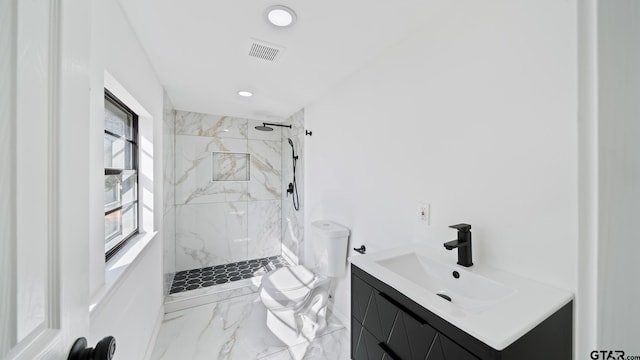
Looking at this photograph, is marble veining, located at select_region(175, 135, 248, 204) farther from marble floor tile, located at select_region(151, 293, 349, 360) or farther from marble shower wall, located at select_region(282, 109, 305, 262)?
marble floor tile, located at select_region(151, 293, 349, 360)

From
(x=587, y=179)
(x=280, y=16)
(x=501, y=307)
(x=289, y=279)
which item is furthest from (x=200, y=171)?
(x=587, y=179)

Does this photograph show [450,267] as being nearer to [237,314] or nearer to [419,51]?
[419,51]

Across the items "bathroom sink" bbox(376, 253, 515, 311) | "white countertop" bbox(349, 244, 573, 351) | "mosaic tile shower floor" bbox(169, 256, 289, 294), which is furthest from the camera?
"mosaic tile shower floor" bbox(169, 256, 289, 294)

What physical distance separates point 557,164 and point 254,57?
1780mm

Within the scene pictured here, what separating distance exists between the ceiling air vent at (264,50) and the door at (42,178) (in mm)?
1124

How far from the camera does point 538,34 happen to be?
2.94 ft

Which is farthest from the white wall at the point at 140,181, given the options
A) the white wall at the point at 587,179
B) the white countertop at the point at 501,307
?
the white wall at the point at 587,179

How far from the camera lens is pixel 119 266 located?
1.21 m

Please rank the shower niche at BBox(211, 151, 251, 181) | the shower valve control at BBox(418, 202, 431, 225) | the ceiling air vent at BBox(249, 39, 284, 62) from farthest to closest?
the shower niche at BBox(211, 151, 251, 181) → the ceiling air vent at BBox(249, 39, 284, 62) → the shower valve control at BBox(418, 202, 431, 225)

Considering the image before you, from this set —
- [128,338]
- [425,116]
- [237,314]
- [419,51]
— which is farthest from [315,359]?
[419,51]

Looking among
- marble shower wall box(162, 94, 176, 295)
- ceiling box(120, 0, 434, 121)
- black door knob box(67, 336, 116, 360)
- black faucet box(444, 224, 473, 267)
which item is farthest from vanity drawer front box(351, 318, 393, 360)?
marble shower wall box(162, 94, 176, 295)

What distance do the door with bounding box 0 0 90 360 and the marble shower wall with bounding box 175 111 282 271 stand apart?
2.79 metres

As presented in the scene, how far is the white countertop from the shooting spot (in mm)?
649

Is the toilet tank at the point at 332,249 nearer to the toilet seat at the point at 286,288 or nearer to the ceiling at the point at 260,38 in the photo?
the toilet seat at the point at 286,288
